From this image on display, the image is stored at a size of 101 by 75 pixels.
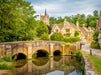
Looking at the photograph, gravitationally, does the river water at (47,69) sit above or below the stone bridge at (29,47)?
below

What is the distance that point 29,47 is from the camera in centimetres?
2189

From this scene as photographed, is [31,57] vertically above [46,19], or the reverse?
[46,19]

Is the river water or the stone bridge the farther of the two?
the stone bridge

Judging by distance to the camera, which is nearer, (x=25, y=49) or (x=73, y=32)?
(x=25, y=49)

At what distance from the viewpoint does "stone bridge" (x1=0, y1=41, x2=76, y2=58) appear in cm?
1881

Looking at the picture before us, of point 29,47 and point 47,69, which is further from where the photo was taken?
point 29,47

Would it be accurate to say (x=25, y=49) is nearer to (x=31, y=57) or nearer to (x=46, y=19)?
(x=31, y=57)

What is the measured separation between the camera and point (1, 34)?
19672mm

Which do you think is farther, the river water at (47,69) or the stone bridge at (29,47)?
the stone bridge at (29,47)

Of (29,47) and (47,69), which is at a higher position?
(29,47)

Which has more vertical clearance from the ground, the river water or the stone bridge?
the stone bridge

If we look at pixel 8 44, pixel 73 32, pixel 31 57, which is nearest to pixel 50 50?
pixel 31 57

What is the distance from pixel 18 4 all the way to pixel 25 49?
866cm

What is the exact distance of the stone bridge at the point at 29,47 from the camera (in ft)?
61.7
